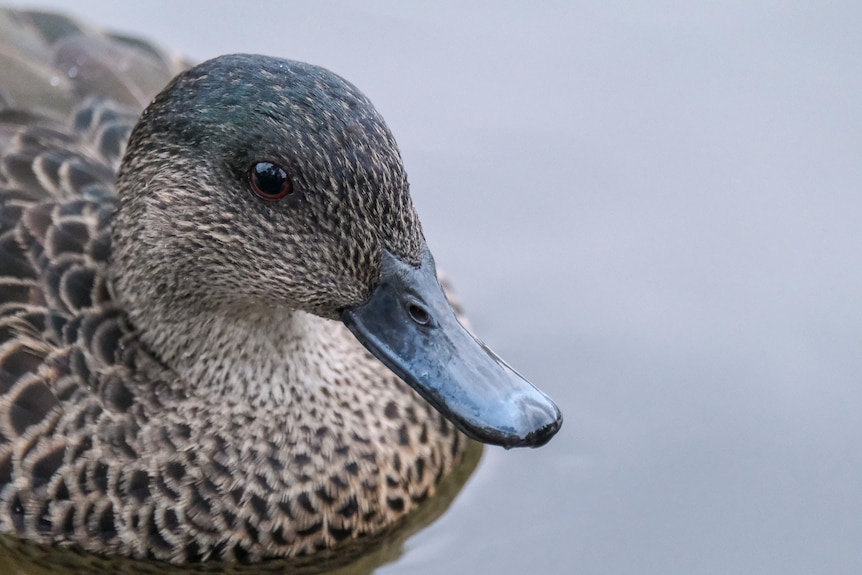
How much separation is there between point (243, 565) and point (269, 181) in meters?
1.49

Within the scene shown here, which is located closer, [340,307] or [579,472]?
[340,307]

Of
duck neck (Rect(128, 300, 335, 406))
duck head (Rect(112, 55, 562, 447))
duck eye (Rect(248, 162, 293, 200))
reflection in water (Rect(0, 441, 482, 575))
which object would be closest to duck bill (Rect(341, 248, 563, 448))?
duck head (Rect(112, 55, 562, 447))

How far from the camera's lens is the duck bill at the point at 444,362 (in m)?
4.53

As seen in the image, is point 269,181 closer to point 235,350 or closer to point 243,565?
point 235,350

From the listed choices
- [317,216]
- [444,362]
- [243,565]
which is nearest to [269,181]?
[317,216]

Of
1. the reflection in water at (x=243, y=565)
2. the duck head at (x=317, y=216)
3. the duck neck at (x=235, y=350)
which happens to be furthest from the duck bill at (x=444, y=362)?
the reflection in water at (x=243, y=565)

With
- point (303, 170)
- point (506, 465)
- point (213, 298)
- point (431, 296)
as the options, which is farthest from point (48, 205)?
point (506, 465)

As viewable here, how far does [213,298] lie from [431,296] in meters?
0.92

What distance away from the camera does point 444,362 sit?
461 centimetres

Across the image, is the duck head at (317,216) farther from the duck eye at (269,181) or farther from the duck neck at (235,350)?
the duck neck at (235,350)

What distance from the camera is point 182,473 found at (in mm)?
5281

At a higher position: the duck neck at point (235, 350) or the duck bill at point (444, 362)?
the duck neck at point (235, 350)

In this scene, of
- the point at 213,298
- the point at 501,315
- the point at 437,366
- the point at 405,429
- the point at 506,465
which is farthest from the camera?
the point at 501,315

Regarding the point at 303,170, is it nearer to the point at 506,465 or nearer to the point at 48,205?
the point at 48,205
